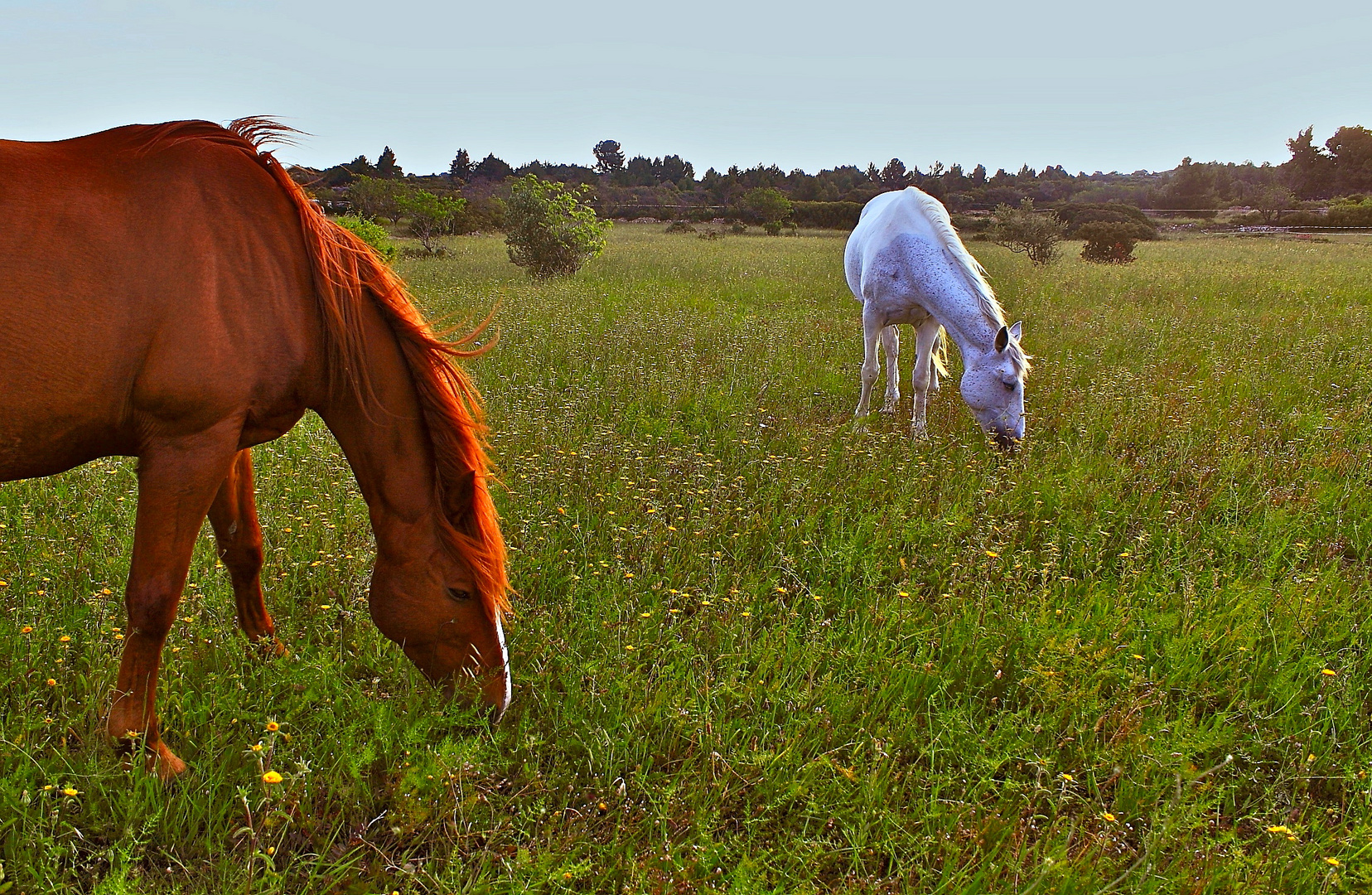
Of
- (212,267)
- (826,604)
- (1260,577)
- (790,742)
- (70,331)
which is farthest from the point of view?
(1260,577)

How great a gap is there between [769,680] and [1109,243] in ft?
66.4

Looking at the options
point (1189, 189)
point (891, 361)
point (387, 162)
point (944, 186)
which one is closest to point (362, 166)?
point (387, 162)

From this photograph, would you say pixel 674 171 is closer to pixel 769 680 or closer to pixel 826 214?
pixel 826 214

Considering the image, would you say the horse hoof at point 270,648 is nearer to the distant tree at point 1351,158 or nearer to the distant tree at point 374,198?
the distant tree at point 374,198

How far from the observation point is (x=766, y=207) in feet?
121

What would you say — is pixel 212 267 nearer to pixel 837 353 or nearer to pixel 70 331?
pixel 70 331

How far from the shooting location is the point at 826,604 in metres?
3.24

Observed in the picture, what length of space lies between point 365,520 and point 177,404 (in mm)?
1813

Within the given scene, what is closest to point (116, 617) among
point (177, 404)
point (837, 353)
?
point (177, 404)

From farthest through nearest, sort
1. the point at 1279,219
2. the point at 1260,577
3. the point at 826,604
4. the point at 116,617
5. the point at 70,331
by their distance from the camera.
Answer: the point at 1279,219
the point at 1260,577
the point at 826,604
the point at 116,617
the point at 70,331

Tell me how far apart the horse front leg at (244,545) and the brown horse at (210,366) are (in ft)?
1.39

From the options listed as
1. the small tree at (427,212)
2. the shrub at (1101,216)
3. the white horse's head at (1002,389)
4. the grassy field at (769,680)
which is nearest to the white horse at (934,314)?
the white horse's head at (1002,389)

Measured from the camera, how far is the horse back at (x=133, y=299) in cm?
191

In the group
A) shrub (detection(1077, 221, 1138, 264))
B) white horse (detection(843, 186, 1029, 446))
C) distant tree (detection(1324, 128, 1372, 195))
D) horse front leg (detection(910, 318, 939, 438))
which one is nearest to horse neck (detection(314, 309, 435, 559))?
white horse (detection(843, 186, 1029, 446))
